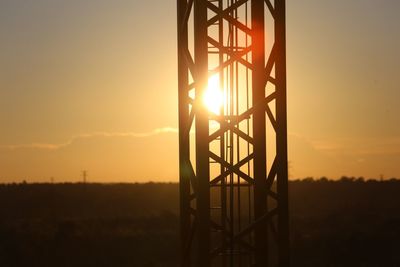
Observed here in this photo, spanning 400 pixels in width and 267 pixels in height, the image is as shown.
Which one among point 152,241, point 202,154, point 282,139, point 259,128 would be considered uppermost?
point 259,128

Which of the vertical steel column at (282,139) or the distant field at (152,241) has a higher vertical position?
the vertical steel column at (282,139)

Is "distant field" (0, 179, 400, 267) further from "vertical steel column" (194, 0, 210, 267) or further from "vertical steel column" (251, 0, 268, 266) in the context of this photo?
"vertical steel column" (194, 0, 210, 267)

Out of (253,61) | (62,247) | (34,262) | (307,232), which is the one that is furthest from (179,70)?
(307,232)

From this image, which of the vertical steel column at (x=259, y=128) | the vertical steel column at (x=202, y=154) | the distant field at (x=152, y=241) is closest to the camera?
the vertical steel column at (x=202, y=154)

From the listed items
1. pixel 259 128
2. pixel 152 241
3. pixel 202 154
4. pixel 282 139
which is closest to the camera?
pixel 202 154

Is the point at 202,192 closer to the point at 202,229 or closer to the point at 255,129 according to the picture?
the point at 202,229

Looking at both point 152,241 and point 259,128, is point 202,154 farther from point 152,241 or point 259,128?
point 152,241

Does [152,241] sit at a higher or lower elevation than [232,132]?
lower

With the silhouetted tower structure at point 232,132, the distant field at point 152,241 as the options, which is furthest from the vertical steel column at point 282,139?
the distant field at point 152,241

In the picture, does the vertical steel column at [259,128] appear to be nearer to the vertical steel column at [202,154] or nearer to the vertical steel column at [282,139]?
the vertical steel column at [282,139]

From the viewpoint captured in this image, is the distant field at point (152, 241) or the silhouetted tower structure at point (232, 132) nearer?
the silhouetted tower structure at point (232, 132)

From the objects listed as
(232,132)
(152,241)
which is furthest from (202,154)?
(152,241)

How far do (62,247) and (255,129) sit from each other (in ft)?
102

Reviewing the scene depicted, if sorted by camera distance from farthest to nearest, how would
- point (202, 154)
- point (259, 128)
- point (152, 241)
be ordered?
point (152, 241) → point (259, 128) → point (202, 154)
